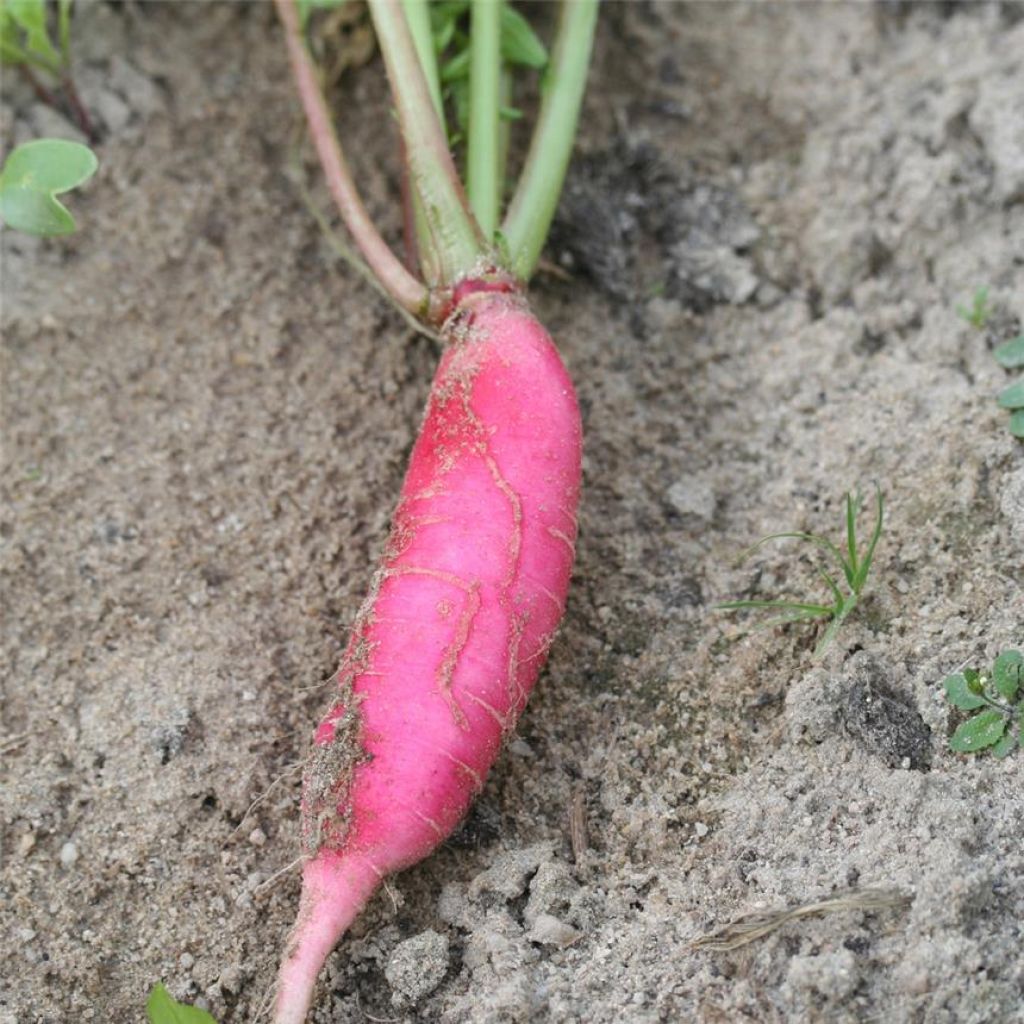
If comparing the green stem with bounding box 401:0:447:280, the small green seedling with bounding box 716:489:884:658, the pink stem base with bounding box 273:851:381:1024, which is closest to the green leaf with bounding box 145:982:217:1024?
the pink stem base with bounding box 273:851:381:1024

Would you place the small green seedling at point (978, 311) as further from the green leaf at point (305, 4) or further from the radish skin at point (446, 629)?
the green leaf at point (305, 4)

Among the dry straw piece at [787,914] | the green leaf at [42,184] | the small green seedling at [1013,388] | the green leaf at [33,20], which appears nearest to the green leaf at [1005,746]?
the dry straw piece at [787,914]

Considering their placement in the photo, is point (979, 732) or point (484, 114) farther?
point (484, 114)

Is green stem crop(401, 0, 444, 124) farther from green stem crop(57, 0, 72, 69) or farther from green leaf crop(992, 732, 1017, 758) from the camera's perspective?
green leaf crop(992, 732, 1017, 758)

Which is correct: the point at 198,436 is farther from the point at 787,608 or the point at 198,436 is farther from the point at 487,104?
the point at 787,608

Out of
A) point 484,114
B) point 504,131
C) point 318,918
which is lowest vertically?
point 318,918

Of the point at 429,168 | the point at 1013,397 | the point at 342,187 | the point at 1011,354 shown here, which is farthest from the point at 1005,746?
the point at 342,187

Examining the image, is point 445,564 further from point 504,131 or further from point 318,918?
point 504,131
